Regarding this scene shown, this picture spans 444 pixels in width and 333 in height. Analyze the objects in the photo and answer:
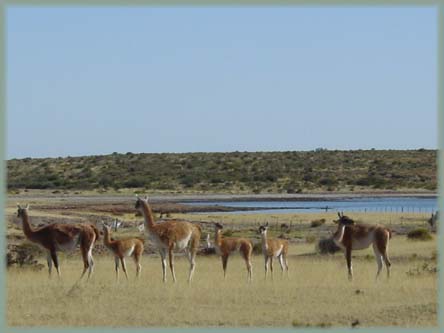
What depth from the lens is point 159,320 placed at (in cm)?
1606

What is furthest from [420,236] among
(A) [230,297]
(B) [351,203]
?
(B) [351,203]

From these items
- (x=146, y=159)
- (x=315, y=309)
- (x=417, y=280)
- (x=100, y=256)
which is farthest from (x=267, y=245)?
(x=146, y=159)

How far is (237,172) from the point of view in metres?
108

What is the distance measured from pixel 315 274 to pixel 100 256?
9497 millimetres

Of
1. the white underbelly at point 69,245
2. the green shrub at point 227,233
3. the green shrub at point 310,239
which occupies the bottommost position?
the green shrub at point 310,239

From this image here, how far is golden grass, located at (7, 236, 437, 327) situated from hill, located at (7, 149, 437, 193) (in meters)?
67.8

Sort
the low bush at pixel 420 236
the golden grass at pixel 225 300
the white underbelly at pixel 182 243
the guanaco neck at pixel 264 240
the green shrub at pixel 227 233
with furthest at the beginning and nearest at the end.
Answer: the green shrub at pixel 227 233 < the low bush at pixel 420 236 < the guanaco neck at pixel 264 240 < the white underbelly at pixel 182 243 < the golden grass at pixel 225 300

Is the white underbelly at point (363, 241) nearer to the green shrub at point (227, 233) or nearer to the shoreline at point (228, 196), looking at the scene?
the green shrub at point (227, 233)

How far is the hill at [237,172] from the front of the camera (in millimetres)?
94375

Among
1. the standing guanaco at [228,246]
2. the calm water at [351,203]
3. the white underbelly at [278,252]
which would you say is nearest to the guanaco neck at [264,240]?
the white underbelly at [278,252]

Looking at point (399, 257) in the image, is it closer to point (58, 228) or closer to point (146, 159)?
point (58, 228)

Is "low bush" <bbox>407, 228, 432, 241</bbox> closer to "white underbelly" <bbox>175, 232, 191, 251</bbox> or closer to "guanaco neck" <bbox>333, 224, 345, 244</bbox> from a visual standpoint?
"guanaco neck" <bbox>333, 224, 345, 244</bbox>

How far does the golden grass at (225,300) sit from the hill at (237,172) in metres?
67.8

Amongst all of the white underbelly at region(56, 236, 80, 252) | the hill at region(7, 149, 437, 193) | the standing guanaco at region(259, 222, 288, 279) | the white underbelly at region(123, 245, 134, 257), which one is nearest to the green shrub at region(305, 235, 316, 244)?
the standing guanaco at region(259, 222, 288, 279)
